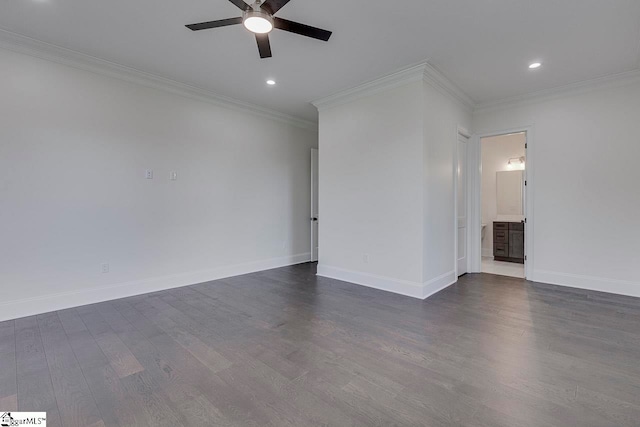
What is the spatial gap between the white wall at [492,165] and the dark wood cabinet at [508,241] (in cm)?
53

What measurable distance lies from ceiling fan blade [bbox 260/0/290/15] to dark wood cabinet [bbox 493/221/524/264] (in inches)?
231

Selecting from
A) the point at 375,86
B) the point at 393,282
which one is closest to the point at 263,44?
the point at 375,86

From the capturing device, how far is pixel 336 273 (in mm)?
4605

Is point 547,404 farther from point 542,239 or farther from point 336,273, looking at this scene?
point 542,239

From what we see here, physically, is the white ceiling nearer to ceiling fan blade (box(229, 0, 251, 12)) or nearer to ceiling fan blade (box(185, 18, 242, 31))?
ceiling fan blade (box(185, 18, 242, 31))

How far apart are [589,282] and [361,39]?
14.2 feet

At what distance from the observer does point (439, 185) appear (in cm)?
401

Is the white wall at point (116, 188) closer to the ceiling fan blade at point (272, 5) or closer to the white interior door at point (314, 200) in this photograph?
the white interior door at point (314, 200)

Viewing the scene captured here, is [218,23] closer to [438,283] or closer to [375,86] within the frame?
[375,86]

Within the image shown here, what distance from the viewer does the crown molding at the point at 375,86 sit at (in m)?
3.60

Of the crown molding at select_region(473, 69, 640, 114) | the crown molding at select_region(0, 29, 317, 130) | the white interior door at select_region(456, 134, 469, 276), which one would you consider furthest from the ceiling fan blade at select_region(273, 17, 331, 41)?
the crown molding at select_region(473, 69, 640, 114)

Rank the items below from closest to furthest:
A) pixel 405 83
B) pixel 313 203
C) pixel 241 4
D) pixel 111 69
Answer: pixel 241 4 → pixel 111 69 → pixel 405 83 → pixel 313 203

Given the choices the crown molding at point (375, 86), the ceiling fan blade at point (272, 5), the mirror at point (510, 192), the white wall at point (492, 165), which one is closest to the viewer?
the ceiling fan blade at point (272, 5)
